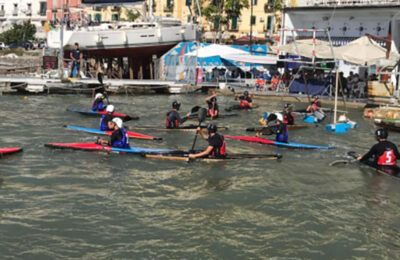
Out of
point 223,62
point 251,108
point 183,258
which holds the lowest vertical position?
point 183,258

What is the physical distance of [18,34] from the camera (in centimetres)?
7444

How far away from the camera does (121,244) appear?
1007 centimetres

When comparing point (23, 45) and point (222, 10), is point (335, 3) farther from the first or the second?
point (23, 45)

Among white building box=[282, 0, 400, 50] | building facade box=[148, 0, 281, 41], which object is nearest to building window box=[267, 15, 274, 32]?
building facade box=[148, 0, 281, 41]

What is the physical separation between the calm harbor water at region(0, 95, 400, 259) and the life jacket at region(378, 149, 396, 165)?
0.51 metres

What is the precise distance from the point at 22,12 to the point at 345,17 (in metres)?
59.9

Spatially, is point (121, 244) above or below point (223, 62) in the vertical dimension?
below

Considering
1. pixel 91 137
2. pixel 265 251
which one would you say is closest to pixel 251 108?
pixel 91 137

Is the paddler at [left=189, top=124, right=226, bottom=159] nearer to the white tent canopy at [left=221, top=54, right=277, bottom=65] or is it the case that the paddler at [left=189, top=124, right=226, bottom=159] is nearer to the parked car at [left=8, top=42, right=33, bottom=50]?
→ the white tent canopy at [left=221, top=54, right=277, bottom=65]

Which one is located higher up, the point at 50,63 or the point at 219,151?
the point at 50,63

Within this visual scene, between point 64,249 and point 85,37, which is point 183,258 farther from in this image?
point 85,37

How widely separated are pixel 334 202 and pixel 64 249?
252 inches

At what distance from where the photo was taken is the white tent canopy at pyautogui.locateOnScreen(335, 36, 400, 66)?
27.4 meters

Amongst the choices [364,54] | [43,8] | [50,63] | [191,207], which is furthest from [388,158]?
[43,8]
